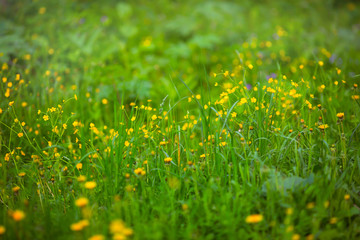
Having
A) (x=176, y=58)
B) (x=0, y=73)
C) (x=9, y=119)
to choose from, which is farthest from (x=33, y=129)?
(x=176, y=58)

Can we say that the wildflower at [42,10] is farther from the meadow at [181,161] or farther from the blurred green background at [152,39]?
the meadow at [181,161]

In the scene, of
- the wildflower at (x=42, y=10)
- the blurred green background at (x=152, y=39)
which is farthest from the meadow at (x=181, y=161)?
the wildflower at (x=42, y=10)

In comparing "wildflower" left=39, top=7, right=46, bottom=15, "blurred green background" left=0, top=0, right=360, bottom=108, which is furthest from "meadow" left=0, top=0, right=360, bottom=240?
"wildflower" left=39, top=7, right=46, bottom=15

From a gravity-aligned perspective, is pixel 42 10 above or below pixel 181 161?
above

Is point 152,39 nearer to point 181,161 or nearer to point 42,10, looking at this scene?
point 42,10

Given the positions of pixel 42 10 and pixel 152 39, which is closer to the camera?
pixel 42 10

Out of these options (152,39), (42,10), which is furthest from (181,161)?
(42,10)

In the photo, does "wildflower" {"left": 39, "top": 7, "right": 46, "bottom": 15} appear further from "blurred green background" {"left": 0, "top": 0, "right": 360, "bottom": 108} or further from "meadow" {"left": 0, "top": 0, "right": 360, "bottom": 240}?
"meadow" {"left": 0, "top": 0, "right": 360, "bottom": 240}

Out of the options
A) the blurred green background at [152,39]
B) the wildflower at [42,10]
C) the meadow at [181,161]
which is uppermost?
the wildflower at [42,10]

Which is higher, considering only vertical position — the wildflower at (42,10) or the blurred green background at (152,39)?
the wildflower at (42,10)

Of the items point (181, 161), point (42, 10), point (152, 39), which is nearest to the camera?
point (181, 161)

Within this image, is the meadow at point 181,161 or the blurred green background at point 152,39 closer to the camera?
the meadow at point 181,161

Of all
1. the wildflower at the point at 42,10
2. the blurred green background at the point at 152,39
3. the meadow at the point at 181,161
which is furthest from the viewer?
the wildflower at the point at 42,10

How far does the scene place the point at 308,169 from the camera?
5.23ft
